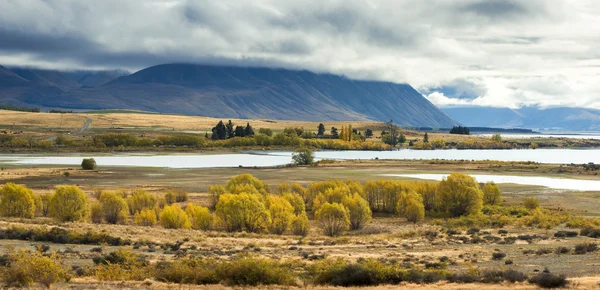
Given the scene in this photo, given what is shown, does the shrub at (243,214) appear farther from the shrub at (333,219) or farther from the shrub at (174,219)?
the shrub at (333,219)

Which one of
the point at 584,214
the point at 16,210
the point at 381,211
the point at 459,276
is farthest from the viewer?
the point at 381,211

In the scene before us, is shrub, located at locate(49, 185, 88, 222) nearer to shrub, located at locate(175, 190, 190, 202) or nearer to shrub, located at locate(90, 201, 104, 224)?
shrub, located at locate(90, 201, 104, 224)

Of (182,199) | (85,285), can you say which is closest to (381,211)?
(182,199)

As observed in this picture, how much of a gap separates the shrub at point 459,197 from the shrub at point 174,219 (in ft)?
97.5

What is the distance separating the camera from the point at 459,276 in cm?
2803

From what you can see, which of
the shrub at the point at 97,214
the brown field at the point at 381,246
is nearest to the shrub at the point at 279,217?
the brown field at the point at 381,246

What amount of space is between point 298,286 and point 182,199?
169 feet

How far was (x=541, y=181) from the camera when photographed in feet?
342

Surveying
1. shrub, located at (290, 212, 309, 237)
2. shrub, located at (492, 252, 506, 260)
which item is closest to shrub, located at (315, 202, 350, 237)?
shrub, located at (290, 212, 309, 237)

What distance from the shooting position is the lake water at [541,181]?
96.3 meters

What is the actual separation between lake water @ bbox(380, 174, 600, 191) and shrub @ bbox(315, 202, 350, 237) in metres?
47.0

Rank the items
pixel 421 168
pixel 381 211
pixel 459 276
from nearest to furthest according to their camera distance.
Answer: pixel 459 276
pixel 381 211
pixel 421 168

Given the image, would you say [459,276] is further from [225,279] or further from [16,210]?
[16,210]

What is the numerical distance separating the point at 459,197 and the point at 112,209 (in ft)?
119
